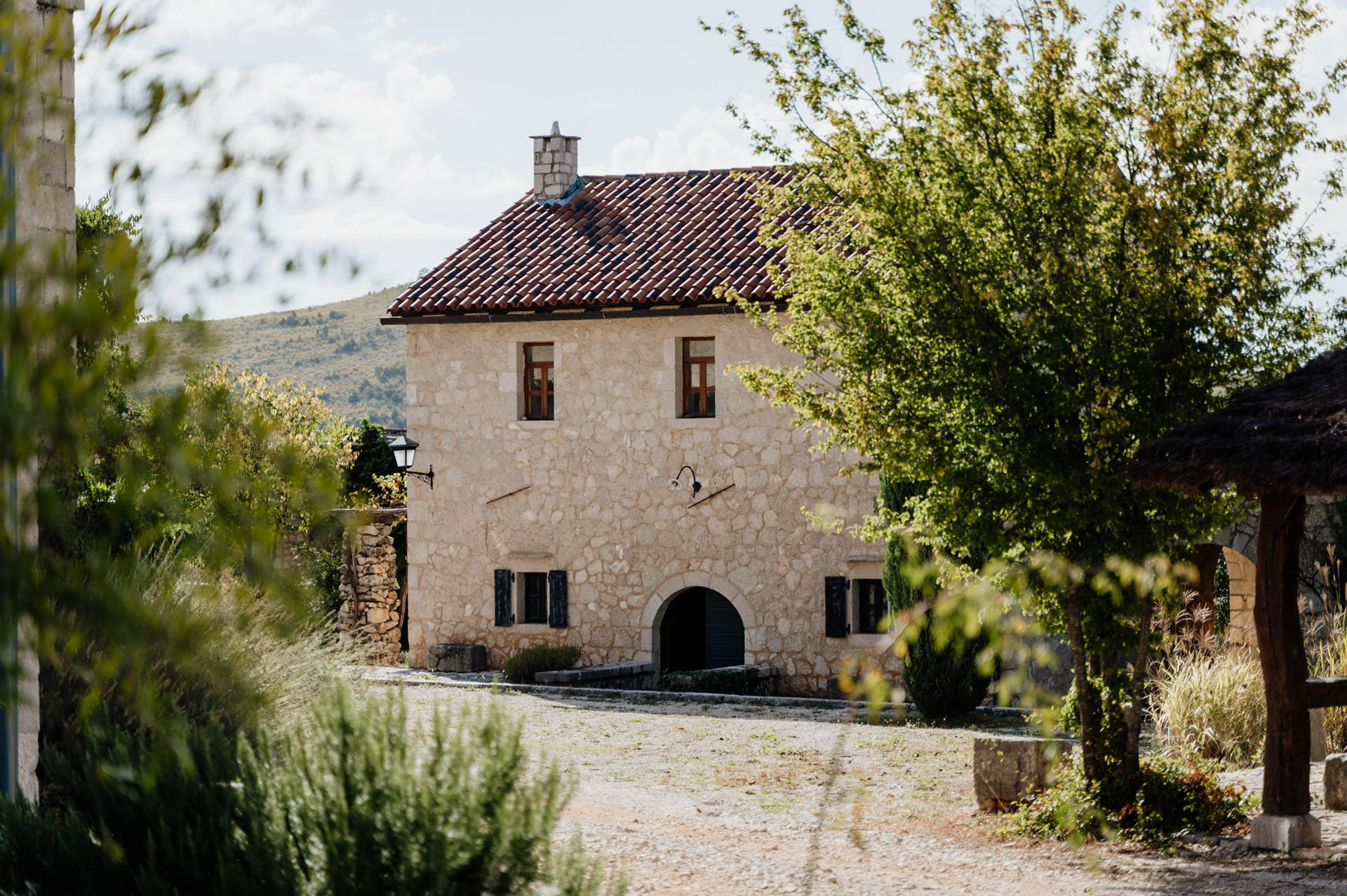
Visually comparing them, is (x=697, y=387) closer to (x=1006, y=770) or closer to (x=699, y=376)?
(x=699, y=376)

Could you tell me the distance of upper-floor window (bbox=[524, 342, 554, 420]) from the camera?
1773 cm

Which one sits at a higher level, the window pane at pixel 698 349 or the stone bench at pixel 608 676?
the window pane at pixel 698 349

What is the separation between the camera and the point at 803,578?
1614 cm

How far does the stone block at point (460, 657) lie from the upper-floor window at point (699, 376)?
158 inches

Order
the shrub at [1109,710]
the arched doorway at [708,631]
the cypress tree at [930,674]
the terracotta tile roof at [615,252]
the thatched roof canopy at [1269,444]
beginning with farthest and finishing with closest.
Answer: the arched doorway at [708,631] → the terracotta tile roof at [615,252] → the cypress tree at [930,674] → the shrub at [1109,710] → the thatched roof canopy at [1269,444]

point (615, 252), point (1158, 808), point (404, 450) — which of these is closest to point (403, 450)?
point (404, 450)

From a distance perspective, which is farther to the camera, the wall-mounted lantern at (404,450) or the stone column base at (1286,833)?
the wall-mounted lantern at (404,450)

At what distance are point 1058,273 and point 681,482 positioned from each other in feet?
31.5

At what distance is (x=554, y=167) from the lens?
19.7 metres

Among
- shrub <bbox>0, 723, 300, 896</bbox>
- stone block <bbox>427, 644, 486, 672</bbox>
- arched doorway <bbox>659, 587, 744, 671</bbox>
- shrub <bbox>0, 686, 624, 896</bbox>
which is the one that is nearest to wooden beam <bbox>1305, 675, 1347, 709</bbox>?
shrub <bbox>0, 686, 624, 896</bbox>

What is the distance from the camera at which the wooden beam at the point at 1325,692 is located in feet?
24.2

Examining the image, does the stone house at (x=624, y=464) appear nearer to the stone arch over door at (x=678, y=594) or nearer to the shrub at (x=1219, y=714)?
the stone arch over door at (x=678, y=594)

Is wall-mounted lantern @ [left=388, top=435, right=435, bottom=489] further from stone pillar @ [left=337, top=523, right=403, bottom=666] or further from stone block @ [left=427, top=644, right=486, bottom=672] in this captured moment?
stone block @ [left=427, top=644, right=486, bottom=672]

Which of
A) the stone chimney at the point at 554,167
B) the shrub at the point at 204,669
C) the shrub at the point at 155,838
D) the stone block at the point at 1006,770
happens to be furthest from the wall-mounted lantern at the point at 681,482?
the shrub at the point at 155,838
